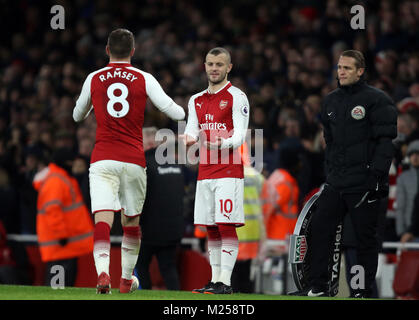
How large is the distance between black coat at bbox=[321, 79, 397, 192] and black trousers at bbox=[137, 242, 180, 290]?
3.03 m

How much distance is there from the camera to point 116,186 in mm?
8062

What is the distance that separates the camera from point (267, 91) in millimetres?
15562

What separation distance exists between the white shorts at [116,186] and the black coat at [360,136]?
1794 mm

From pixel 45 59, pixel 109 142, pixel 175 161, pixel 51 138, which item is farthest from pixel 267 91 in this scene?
pixel 109 142

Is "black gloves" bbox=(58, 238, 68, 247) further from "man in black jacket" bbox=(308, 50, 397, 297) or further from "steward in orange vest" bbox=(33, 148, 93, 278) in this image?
"man in black jacket" bbox=(308, 50, 397, 297)

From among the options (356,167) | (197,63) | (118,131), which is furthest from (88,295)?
(197,63)

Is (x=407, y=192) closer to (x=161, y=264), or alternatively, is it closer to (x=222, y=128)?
(x=161, y=264)

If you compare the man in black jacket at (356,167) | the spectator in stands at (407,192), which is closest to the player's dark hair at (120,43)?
the man in black jacket at (356,167)

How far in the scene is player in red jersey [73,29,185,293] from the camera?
8.00 meters

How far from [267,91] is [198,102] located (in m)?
7.03

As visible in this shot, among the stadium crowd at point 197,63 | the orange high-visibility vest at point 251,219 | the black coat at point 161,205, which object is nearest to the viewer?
the black coat at point 161,205

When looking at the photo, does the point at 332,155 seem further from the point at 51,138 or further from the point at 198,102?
the point at 51,138

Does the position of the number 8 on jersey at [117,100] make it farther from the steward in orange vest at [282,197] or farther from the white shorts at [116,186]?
the steward in orange vest at [282,197]

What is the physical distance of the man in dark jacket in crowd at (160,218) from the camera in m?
10.9
